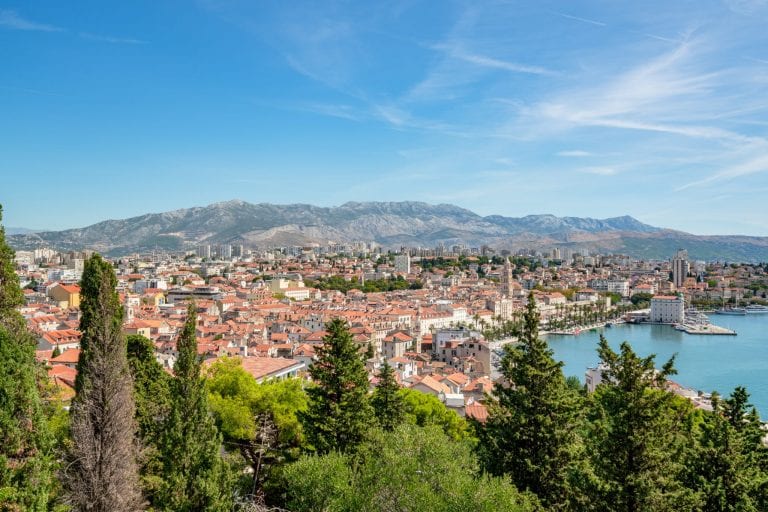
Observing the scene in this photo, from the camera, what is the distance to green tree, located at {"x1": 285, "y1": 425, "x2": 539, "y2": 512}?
404 centimetres

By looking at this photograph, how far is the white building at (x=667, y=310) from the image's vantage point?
46.8 meters

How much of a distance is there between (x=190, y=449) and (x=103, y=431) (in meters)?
0.68

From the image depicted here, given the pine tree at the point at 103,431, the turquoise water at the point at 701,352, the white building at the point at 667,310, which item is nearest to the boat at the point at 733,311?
the turquoise water at the point at 701,352

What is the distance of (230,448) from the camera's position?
7.09m

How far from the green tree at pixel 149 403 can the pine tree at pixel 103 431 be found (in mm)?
729

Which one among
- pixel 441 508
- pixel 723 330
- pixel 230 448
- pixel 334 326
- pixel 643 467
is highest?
pixel 334 326

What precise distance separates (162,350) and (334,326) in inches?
A: 645

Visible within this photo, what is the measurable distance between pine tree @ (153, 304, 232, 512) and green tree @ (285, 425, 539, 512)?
0.66 m

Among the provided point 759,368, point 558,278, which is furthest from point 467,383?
point 558,278

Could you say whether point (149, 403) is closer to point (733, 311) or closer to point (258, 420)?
point (258, 420)

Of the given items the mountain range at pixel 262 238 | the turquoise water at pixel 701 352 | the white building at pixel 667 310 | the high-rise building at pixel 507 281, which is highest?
the mountain range at pixel 262 238

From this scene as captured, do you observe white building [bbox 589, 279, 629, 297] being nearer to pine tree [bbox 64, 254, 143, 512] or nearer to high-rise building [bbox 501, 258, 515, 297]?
high-rise building [bbox 501, 258, 515, 297]

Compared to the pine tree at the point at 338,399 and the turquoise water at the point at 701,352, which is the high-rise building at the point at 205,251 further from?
the pine tree at the point at 338,399

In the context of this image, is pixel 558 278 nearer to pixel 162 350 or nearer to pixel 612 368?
pixel 162 350
